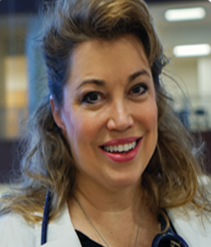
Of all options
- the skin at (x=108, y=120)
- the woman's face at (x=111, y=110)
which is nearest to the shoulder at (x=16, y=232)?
the skin at (x=108, y=120)

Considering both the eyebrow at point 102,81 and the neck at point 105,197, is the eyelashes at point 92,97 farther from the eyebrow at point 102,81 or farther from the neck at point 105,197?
the neck at point 105,197

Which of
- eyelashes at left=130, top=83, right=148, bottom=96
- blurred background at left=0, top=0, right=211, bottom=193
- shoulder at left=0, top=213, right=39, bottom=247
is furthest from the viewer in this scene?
blurred background at left=0, top=0, right=211, bottom=193

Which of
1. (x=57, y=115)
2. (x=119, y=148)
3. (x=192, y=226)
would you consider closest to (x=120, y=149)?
(x=119, y=148)

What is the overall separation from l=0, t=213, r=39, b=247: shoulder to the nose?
0.50 meters

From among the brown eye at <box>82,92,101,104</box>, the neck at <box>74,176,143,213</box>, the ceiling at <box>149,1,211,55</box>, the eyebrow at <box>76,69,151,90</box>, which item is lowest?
the neck at <box>74,176,143,213</box>

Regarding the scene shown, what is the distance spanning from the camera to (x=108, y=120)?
4.40 feet

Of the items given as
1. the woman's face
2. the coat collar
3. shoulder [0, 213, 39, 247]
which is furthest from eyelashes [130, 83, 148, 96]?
shoulder [0, 213, 39, 247]

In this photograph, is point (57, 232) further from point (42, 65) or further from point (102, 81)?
point (42, 65)

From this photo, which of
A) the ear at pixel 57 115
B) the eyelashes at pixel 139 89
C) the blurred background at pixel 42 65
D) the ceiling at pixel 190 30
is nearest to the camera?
the eyelashes at pixel 139 89

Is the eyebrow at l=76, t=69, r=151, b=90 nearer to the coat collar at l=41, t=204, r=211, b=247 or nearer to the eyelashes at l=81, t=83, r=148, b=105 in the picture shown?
the eyelashes at l=81, t=83, r=148, b=105

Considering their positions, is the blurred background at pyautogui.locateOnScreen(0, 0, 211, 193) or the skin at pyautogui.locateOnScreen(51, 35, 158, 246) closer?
the skin at pyautogui.locateOnScreen(51, 35, 158, 246)

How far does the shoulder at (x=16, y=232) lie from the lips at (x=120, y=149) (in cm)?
40

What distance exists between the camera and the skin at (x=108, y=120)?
4.42ft

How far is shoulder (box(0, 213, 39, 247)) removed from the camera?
1.30m
